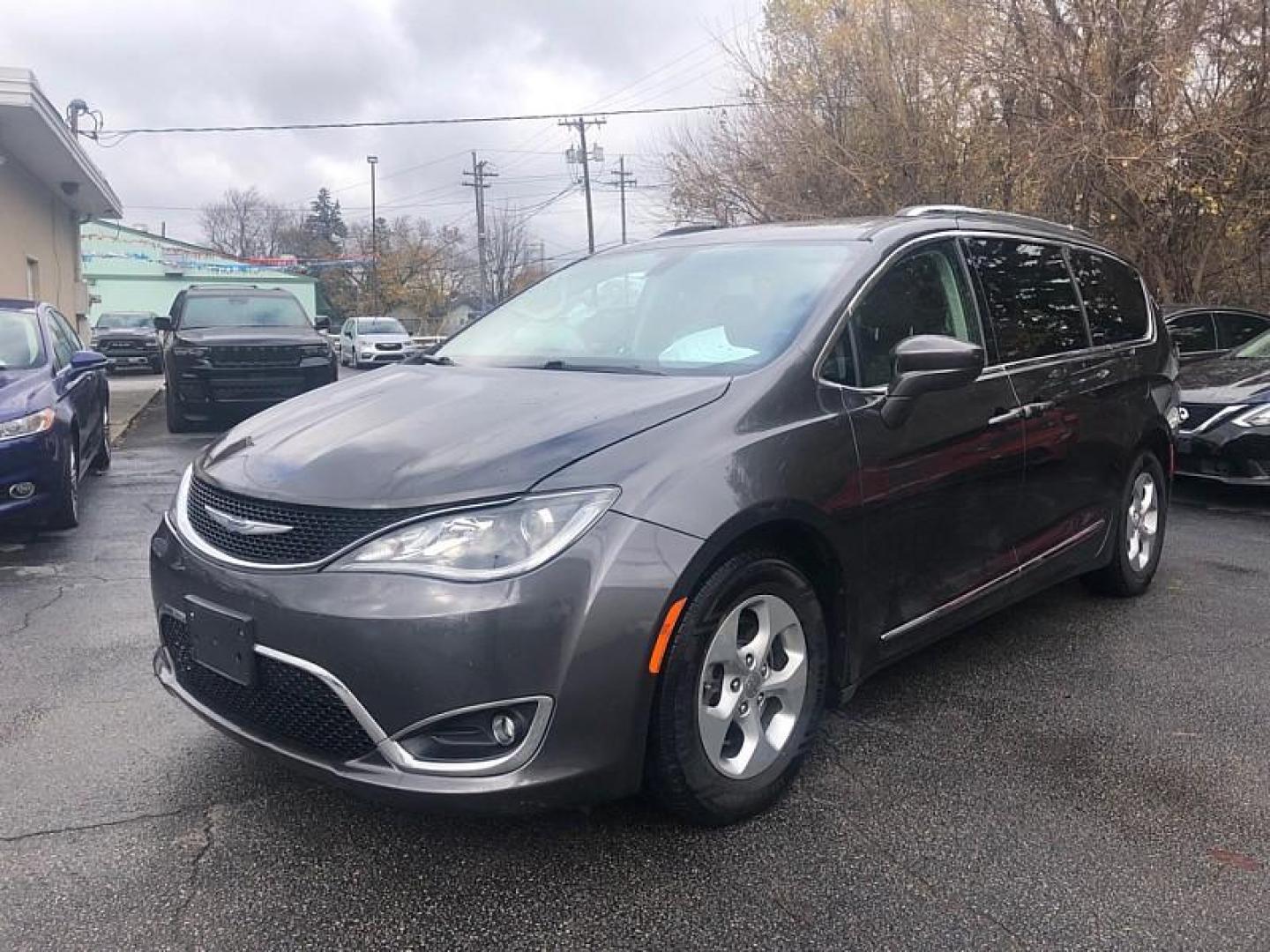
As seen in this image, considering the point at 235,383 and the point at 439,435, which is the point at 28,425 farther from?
the point at 235,383

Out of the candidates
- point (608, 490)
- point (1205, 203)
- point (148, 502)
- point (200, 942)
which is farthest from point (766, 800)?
point (1205, 203)

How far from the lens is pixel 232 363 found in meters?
11.5

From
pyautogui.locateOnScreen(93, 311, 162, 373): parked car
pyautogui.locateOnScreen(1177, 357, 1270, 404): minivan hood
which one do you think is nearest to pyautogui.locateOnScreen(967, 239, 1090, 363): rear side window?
pyautogui.locateOnScreen(1177, 357, 1270, 404): minivan hood

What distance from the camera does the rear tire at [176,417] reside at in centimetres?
1165

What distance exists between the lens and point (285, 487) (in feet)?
8.52

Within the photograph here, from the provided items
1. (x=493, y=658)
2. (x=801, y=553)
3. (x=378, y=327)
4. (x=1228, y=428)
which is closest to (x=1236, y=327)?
(x=1228, y=428)

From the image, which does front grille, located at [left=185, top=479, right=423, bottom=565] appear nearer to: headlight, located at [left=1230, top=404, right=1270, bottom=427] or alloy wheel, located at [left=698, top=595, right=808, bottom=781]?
alloy wheel, located at [left=698, top=595, right=808, bottom=781]

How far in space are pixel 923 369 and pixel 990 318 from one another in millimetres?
908

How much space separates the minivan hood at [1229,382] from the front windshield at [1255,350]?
14 cm

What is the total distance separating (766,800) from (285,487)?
5.10ft

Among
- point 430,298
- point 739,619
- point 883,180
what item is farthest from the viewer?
point 430,298

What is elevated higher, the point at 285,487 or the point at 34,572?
the point at 285,487

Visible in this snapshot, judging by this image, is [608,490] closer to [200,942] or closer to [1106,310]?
[200,942]

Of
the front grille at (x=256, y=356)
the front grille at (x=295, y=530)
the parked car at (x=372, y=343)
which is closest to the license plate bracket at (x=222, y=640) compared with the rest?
the front grille at (x=295, y=530)
